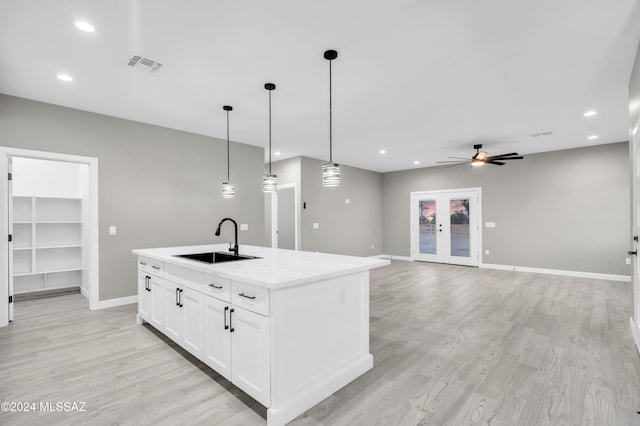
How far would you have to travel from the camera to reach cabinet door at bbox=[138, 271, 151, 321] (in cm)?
328

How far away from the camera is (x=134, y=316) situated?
3834 mm

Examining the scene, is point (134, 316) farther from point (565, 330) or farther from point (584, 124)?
point (584, 124)

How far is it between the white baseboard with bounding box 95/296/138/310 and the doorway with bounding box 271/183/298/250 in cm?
341

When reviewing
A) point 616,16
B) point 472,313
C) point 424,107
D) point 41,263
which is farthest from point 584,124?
point 41,263

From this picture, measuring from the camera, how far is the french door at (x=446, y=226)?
7.69 meters

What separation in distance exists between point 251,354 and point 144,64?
9.12ft

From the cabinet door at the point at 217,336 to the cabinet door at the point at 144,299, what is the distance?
130cm

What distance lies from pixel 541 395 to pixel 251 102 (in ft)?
13.1

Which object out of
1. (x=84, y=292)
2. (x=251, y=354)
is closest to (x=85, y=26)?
(x=251, y=354)

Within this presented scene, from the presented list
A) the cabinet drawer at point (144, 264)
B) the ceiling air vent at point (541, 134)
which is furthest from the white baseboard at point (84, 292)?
the ceiling air vent at point (541, 134)

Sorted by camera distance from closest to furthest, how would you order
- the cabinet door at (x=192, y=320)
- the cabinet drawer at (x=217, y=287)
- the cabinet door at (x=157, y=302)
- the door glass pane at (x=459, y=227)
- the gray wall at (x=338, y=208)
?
the cabinet drawer at (x=217, y=287), the cabinet door at (x=192, y=320), the cabinet door at (x=157, y=302), the gray wall at (x=338, y=208), the door glass pane at (x=459, y=227)

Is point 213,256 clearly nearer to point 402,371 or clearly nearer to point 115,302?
point 115,302

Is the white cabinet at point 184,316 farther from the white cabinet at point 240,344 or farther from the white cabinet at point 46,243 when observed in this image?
the white cabinet at point 46,243

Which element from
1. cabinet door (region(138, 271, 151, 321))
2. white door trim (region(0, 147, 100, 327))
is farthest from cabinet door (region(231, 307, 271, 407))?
white door trim (region(0, 147, 100, 327))
